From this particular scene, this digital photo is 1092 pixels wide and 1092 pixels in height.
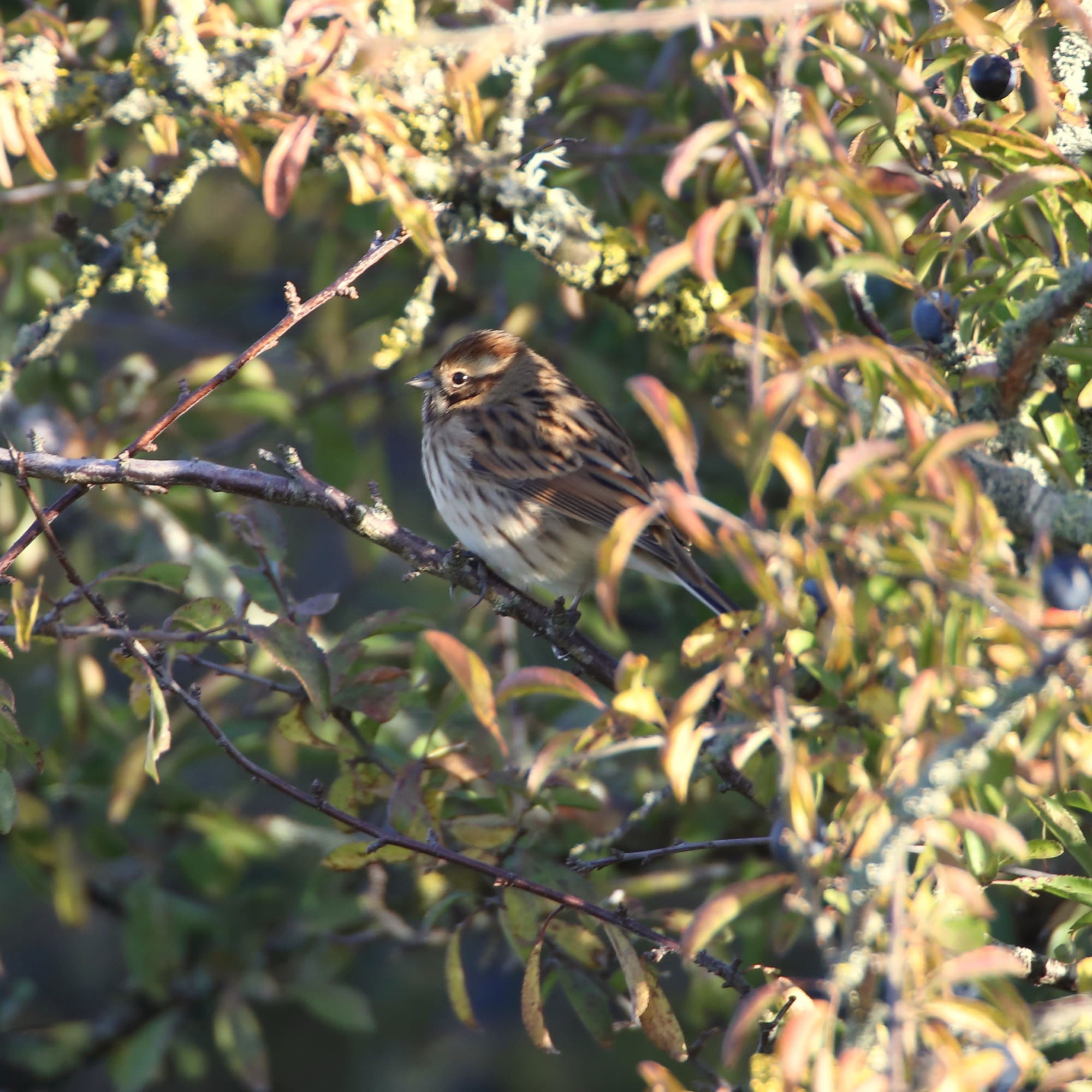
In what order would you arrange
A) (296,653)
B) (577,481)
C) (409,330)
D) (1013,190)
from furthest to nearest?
(577,481), (409,330), (296,653), (1013,190)

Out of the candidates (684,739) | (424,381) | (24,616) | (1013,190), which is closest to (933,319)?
(1013,190)

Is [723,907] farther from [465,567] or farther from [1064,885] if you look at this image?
[465,567]

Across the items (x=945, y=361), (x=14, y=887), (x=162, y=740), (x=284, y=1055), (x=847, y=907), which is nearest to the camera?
(x=847, y=907)

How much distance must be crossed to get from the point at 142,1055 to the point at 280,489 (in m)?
2.00

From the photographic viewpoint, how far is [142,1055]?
3.52m

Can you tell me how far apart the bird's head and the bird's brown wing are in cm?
19

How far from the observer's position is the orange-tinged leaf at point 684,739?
149 centimetres

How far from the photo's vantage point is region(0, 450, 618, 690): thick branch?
2326 millimetres

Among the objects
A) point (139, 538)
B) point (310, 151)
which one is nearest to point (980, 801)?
point (310, 151)

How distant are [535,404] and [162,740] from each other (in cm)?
225

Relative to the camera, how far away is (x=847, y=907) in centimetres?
152

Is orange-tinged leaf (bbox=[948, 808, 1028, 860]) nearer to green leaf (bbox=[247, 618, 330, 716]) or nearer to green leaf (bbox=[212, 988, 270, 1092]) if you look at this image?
green leaf (bbox=[247, 618, 330, 716])

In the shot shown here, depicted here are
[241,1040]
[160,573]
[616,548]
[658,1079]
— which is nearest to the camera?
[616,548]

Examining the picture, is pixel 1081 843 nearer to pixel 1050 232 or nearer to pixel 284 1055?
pixel 1050 232
